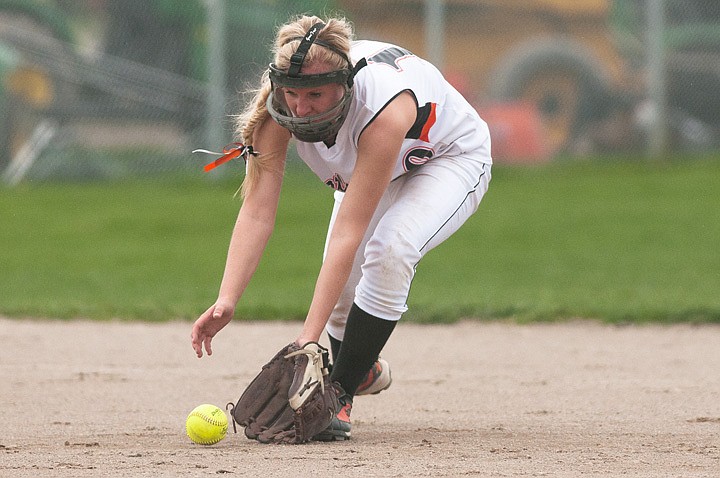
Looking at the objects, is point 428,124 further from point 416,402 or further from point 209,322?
point 416,402

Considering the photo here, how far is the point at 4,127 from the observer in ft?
40.2

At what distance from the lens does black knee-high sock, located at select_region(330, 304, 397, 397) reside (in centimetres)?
405

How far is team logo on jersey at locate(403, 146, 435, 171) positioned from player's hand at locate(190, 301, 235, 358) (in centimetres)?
82

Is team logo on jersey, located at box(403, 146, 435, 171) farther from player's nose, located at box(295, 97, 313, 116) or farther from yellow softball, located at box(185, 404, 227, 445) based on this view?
yellow softball, located at box(185, 404, 227, 445)

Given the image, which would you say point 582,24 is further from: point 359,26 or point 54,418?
point 54,418

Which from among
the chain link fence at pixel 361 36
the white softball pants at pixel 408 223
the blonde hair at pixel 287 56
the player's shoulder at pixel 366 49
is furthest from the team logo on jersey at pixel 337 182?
→ the chain link fence at pixel 361 36

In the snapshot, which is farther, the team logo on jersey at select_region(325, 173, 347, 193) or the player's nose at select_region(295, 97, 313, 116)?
the team logo on jersey at select_region(325, 173, 347, 193)

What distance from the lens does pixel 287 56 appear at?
3.71 m

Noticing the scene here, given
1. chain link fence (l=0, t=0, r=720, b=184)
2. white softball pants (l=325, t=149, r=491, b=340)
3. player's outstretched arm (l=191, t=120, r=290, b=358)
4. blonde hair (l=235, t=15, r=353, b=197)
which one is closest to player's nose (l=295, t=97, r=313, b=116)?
blonde hair (l=235, t=15, r=353, b=197)

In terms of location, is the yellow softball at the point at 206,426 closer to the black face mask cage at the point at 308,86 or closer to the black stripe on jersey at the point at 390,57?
the black face mask cage at the point at 308,86

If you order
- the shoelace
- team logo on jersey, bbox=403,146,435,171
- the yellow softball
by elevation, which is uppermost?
team logo on jersey, bbox=403,146,435,171

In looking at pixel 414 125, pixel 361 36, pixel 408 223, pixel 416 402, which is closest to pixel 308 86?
pixel 414 125

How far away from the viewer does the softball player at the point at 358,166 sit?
12.4 feet

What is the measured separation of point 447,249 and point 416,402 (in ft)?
17.3
